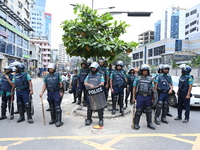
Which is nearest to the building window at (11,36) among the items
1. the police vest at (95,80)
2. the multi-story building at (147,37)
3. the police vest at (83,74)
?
the police vest at (83,74)

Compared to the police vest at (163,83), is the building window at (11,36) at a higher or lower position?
higher

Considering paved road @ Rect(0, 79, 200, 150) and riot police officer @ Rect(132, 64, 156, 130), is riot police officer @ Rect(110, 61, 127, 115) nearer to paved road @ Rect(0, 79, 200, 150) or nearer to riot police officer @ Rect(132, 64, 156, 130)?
paved road @ Rect(0, 79, 200, 150)

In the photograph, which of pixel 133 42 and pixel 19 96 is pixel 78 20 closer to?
pixel 133 42

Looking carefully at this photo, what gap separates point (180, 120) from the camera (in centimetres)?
573

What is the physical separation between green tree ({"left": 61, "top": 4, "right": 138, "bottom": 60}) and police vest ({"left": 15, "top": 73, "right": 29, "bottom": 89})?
204 centimetres

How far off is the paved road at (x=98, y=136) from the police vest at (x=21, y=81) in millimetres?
1135

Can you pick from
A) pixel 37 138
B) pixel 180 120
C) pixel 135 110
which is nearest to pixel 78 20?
pixel 135 110

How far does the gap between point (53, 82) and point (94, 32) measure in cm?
235

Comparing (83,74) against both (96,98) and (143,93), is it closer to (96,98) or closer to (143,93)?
(96,98)

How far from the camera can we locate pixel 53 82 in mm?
5055

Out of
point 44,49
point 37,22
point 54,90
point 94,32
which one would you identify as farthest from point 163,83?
point 37,22

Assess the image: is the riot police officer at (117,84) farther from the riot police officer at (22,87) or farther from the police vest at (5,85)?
the police vest at (5,85)

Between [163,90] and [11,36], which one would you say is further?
[11,36]

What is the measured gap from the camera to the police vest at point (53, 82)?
16.6 ft
